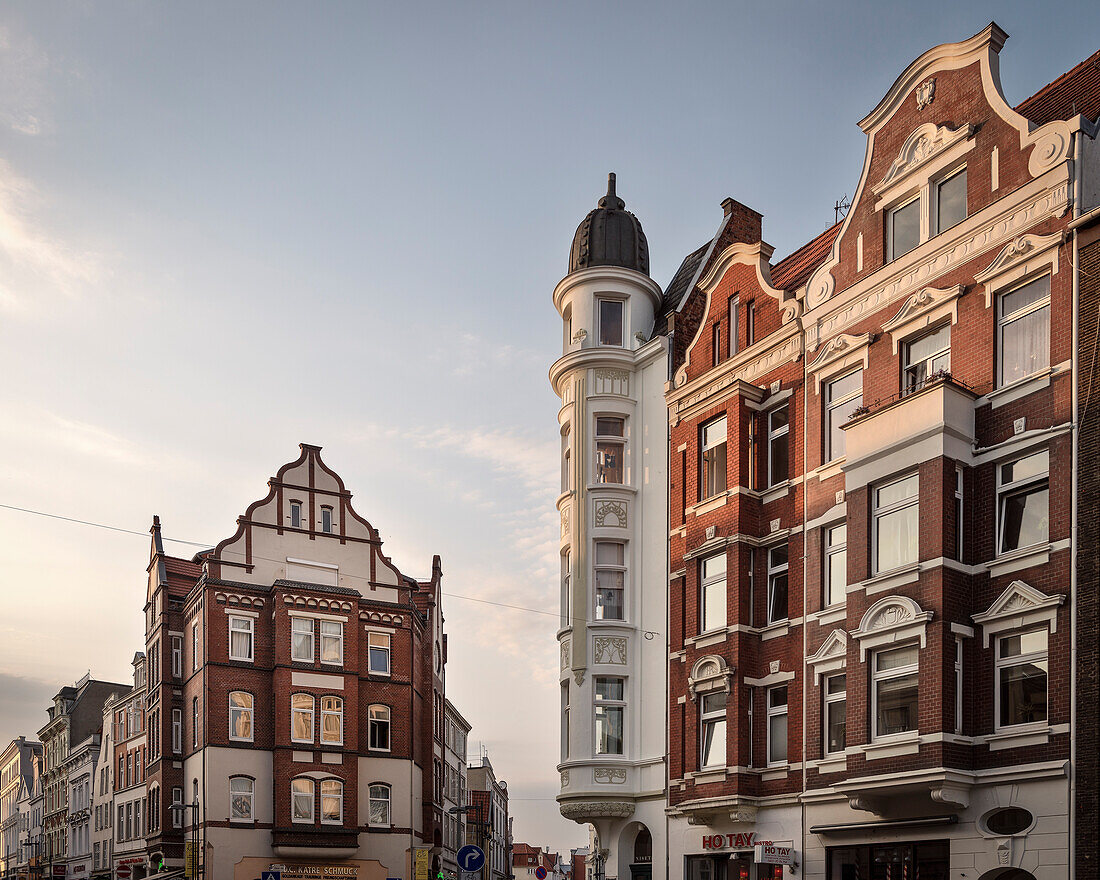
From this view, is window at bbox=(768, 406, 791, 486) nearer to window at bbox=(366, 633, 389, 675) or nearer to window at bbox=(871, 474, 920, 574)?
window at bbox=(871, 474, 920, 574)

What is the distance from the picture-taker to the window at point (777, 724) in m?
25.2

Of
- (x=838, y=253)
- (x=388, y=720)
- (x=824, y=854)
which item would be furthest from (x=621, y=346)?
(x=388, y=720)

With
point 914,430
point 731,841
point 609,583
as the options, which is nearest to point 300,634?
point 609,583

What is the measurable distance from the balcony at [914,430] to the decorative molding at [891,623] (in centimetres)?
237

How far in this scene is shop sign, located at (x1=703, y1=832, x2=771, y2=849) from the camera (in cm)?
2505

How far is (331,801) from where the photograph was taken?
4600 centimetres

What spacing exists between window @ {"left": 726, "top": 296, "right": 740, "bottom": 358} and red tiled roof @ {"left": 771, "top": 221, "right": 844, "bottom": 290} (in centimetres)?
108

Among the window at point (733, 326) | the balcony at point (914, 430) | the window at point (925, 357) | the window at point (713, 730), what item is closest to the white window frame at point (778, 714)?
the window at point (713, 730)

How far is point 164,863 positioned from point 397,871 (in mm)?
9287

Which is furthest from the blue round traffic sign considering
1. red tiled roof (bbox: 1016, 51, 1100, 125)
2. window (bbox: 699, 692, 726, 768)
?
red tiled roof (bbox: 1016, 51, 1100, 125)

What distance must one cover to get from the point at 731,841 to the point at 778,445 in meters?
8.63

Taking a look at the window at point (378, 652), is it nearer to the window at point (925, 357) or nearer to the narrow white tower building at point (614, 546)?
the narrow white tower building at point (614, 546)

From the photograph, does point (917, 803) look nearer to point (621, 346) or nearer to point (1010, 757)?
point (1010, 757)

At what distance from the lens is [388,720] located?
160 feet
